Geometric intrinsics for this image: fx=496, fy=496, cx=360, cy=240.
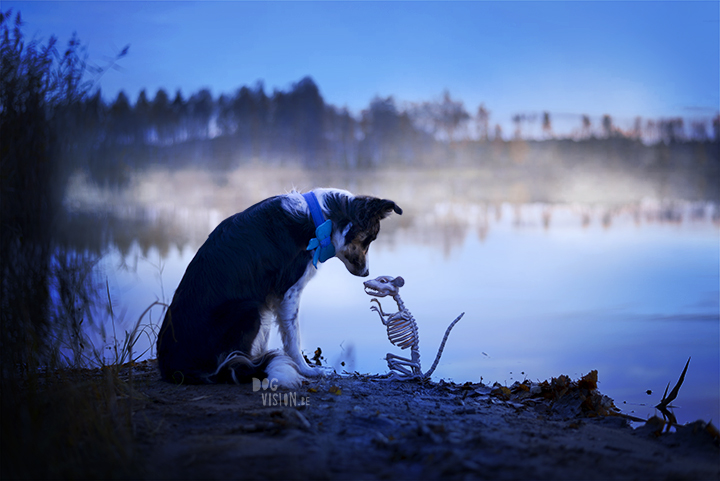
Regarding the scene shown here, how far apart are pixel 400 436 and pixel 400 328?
5.94 feet

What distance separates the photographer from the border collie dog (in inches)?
157

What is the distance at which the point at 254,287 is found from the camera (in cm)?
417

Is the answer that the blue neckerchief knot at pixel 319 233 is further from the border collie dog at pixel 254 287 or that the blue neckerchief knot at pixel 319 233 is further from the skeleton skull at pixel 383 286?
the skeleton skull at pixel 383 286

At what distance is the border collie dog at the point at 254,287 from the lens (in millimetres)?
3992

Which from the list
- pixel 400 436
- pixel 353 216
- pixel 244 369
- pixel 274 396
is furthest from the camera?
pixel 353 216

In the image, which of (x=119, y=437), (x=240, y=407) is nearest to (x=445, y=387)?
(x=240, y=407)

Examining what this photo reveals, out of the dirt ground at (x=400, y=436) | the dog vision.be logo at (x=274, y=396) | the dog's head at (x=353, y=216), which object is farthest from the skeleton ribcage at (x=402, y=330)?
the dog vision.be logo at (x=274, y=396)

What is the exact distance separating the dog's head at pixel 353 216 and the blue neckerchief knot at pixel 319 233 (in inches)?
4.3


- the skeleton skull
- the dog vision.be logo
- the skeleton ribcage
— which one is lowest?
the dog vision.be logo

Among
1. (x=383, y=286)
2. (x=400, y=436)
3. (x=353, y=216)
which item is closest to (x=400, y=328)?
(x=383, y=286)

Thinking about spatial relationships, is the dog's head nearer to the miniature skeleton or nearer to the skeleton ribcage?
the miniature skeleton

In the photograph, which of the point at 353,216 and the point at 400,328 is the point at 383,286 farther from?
the point at 353,216

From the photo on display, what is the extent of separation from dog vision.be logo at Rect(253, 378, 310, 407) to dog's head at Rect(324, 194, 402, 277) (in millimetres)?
1323

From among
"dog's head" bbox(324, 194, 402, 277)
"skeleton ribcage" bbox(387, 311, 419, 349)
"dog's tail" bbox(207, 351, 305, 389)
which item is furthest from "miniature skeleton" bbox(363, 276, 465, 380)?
"dog's tail" bbox(207, 351, 305, 389)
